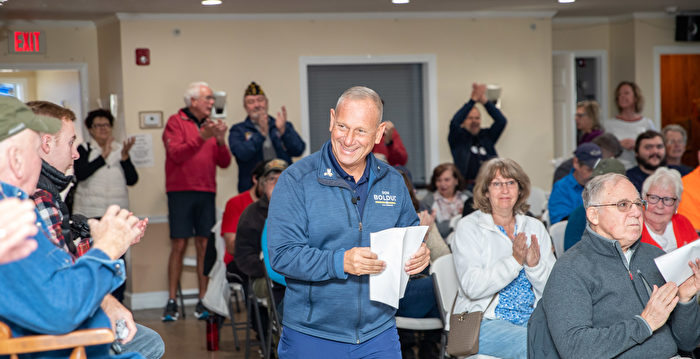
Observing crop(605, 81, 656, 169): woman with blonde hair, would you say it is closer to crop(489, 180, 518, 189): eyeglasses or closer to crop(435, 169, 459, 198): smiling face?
crop(435, 169, 459, 198): smiling face

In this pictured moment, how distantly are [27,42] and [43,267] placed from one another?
6302mm

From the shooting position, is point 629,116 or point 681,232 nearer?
point 681,232

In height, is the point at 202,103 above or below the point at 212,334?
above

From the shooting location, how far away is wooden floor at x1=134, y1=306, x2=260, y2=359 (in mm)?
5328

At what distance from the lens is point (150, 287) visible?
7234mm

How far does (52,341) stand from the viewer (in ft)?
5.60

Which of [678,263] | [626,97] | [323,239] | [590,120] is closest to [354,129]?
[323,239]

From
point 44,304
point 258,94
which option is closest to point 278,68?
point 258,94

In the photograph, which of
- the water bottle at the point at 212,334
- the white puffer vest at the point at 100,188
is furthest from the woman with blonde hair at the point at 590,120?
the white puffer vest at the point at 100,188

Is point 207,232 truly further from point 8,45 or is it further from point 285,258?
point 285,258

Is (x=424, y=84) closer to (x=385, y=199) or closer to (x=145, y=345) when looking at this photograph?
(x=385, y=199)

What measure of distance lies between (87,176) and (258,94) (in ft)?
5.07

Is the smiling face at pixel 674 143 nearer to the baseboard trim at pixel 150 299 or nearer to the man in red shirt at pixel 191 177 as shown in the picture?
the man in red shirt at pixel 191 177

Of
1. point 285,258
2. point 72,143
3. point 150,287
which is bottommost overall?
point 150,287
